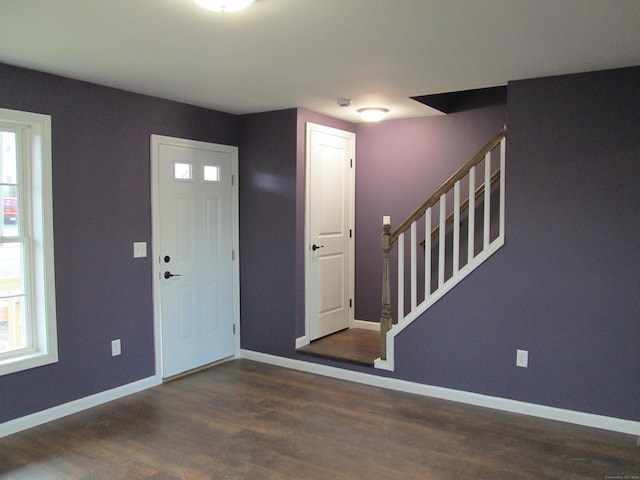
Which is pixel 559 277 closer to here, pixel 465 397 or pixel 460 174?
pixel 460 174

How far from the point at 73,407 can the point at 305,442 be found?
171cm

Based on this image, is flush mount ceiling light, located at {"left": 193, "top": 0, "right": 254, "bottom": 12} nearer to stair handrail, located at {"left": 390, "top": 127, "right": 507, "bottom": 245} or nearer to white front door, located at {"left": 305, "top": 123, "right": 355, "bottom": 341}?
stair handrail, located at {"left": 390, "top": 127, "right": 507, "bottom": 245}

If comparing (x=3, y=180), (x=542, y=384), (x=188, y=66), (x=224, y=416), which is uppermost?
(x=188, y=66)

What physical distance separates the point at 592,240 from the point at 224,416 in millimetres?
2779

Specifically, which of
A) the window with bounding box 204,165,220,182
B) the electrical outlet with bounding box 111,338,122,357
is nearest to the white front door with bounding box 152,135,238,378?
the window with bounding box 204,165,220,182

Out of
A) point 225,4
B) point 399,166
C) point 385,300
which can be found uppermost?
point 225,4

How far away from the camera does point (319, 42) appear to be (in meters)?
2.68

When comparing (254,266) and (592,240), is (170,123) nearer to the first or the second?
(254,266)

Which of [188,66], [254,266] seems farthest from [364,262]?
[188,66]

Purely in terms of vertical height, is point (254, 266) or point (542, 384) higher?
point (254, 266)

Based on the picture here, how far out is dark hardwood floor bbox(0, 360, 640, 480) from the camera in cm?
279

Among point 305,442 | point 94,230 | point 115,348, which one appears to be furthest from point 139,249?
point 305,442

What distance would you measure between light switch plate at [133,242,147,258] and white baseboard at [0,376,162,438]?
101 centimetres

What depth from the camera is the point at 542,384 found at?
11.5 feet
